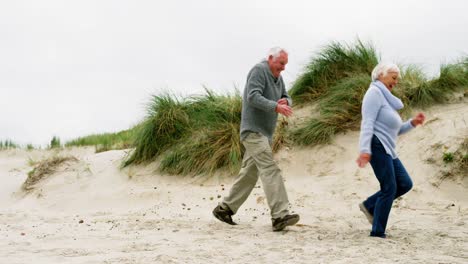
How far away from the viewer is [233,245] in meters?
6.37

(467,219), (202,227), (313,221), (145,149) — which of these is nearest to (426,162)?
(467,219)

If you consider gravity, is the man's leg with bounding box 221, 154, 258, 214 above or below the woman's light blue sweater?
below

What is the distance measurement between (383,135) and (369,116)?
231 mm

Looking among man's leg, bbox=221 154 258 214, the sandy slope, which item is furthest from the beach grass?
man's leg, bbox=221 154 258 214

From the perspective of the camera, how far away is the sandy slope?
5973mm

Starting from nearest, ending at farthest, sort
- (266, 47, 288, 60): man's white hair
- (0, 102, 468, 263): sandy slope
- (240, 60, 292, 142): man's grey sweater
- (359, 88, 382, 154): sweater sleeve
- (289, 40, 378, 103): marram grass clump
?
(0, 102, 468, 263): sandy slope < (359, 88, 382, 154): sweater sleeve < (240, 60, 292, 142): man's grey sweater < (266, 47, 288, 60): man's white hair < (289, 40, 378, 103): marram grass clump

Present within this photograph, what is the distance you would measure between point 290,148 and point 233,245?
4375 mm

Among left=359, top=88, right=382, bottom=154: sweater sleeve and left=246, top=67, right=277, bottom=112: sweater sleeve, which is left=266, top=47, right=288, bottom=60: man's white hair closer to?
left=246, top=67, right=277, bottom=112: sweater sleeve

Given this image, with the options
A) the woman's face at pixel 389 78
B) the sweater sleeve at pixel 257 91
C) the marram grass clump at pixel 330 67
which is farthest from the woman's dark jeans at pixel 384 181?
the marram grass clump at pixel 330 67

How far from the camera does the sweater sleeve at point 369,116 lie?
20.2 feet

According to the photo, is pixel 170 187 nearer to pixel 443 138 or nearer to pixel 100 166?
pixel 100 166

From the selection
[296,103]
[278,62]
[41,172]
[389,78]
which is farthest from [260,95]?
[41,172]

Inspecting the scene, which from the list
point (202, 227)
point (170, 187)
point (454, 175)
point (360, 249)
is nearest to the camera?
point (360, 249)

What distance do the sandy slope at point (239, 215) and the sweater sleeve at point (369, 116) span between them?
3.21ft
